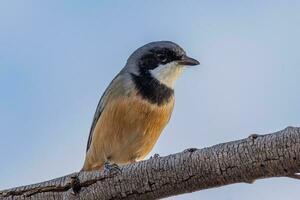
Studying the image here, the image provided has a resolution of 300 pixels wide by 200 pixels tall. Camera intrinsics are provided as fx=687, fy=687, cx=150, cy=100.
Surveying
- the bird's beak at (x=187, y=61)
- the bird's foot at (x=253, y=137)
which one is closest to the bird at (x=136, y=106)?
the bird's beak at (x=187, y=61)

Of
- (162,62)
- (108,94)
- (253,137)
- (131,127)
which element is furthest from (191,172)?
(162,62)

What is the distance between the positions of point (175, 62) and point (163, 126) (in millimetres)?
786

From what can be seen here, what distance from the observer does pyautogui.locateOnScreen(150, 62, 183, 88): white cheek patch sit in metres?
8.00

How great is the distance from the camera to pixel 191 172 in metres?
4.42

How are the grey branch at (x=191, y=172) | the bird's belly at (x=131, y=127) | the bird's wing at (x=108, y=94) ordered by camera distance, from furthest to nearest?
the bird's wing at (x=108, y=94), the bird's belly at (x=131, y=127), the grey branch at (x=191, y=172)

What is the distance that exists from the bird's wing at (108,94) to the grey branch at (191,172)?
2.90 m

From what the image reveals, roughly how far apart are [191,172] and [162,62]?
3.84 m

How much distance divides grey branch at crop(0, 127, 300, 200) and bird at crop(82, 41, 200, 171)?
8.33ft

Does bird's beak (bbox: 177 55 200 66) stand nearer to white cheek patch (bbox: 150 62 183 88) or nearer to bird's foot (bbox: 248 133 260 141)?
white cheek patch (bbox: 150 62 183 88)

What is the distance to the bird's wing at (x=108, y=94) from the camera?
780 cm

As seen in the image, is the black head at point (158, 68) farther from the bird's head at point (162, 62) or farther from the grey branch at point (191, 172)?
the grey branch at point (191, 172)

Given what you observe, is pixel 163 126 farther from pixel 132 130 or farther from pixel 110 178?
pixel 110 178

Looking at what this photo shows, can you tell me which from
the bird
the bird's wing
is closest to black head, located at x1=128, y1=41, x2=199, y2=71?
the bird

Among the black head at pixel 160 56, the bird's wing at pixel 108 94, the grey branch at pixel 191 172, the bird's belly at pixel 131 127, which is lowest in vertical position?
the grey branch at pixel 191 172
